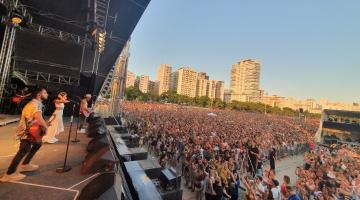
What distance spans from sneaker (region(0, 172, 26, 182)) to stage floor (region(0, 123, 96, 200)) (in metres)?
0.07

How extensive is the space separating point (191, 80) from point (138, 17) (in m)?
149

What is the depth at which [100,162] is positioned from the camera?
3230 mm

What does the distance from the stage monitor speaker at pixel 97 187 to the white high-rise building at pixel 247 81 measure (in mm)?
160746

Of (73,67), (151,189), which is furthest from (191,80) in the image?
(151,189)

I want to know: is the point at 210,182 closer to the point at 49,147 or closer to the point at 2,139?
the point at 49,147

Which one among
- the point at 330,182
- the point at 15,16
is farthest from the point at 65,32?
the point at 330,182

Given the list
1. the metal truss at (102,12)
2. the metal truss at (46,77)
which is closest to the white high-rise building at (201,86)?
the metal truss at (46,77)

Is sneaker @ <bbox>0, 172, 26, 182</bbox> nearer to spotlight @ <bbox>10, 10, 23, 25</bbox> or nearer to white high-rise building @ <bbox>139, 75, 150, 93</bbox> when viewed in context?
spotlight @ <bbox>10, 10, 23, 25</bbox>

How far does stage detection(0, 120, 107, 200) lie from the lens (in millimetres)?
2719

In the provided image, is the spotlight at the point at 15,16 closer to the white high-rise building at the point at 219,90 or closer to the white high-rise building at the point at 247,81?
the white high-rise building at the point at 247,81

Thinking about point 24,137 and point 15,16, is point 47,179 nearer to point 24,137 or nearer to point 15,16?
point 24,137

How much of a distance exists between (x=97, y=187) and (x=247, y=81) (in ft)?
551

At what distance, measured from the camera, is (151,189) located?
394 cm

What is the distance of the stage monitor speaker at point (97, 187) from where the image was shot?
83.7 inches
